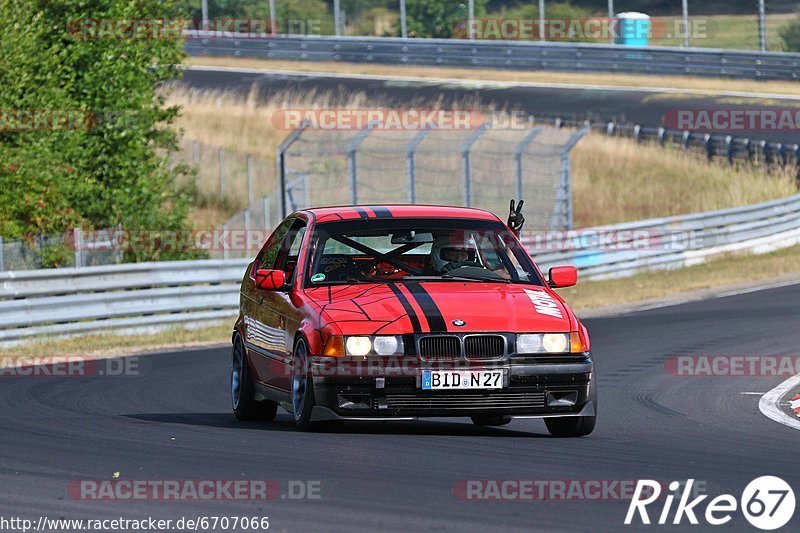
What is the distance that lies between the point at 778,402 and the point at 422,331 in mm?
4170

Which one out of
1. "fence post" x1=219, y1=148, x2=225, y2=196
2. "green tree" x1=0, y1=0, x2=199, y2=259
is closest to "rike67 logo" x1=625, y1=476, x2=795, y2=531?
"green tree" x1=0, y1=0, x2=199, y2=259

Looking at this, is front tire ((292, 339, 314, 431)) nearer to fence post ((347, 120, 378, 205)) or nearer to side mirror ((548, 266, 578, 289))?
side mirror ((548, 266, 578, 289))

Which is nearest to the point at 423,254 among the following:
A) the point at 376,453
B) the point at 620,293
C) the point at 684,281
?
the point at 376,453

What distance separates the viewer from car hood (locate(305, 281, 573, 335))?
30.0 feet

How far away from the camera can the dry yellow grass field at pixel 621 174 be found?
36406mm

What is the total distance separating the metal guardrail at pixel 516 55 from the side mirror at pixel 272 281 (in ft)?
133

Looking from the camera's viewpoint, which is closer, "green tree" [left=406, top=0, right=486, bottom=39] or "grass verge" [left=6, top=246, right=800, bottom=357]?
"grass verge" [left=6, top=246, right=800, bottom=357]

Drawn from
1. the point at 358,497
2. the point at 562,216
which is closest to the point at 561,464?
the point at 358,497

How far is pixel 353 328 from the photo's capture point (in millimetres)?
9188

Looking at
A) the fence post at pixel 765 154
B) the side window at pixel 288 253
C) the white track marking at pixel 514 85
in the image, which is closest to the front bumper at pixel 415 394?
the side window at pixel 288 253

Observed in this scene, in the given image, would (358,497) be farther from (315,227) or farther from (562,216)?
(562,216)

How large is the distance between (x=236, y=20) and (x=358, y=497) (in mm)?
52920

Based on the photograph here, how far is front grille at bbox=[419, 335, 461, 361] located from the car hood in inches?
2.2

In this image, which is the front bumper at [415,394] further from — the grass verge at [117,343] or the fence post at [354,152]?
the fence post at [354,152]
